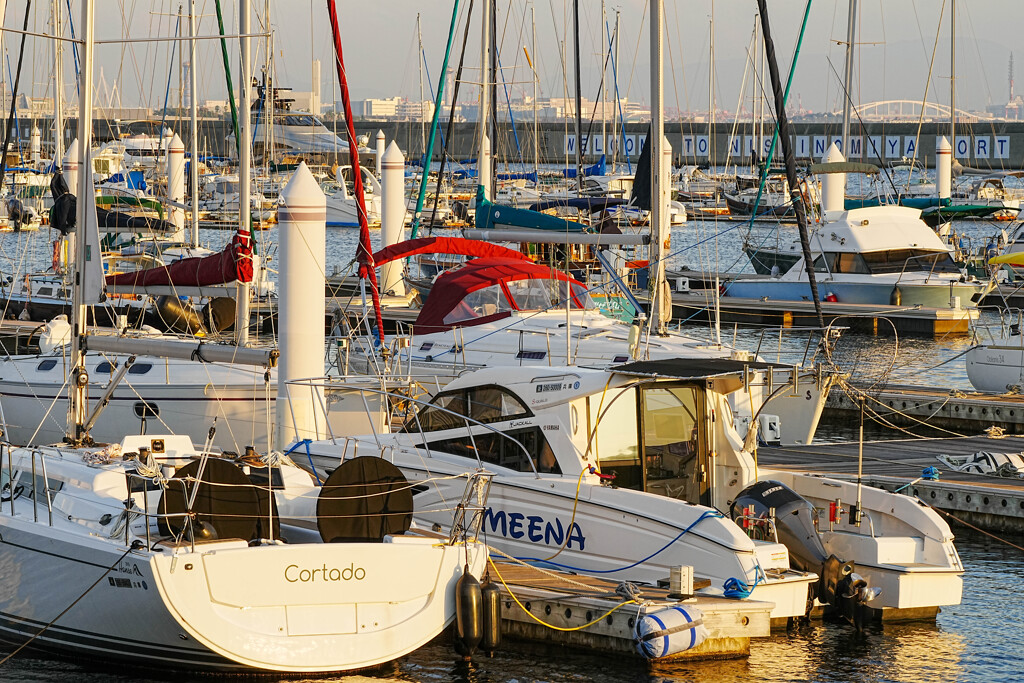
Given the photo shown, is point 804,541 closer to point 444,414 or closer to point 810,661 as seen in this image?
point 810,661

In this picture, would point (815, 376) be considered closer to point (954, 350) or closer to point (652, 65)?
point (652, 65)

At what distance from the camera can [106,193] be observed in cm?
4406

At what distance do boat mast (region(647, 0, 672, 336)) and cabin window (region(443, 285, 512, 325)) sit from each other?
2.40 m

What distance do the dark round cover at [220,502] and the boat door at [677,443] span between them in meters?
3.83

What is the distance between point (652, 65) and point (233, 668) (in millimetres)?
12073

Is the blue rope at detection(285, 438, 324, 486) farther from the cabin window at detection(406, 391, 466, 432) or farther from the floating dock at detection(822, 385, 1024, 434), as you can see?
the floating dock at detection(822, 385, 1024, 434)

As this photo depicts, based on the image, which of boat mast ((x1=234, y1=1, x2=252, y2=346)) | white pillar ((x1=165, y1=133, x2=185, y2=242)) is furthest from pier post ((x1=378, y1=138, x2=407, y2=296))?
boat mast ((x1=234, y1=1, x2=252, y2=346))

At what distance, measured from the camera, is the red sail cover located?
17.9 metres

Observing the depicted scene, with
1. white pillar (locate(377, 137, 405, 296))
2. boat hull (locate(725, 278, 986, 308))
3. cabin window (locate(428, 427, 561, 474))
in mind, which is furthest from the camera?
boat hull (locate(725, 278, 986, 308))

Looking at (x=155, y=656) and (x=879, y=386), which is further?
(x=879, y=386)

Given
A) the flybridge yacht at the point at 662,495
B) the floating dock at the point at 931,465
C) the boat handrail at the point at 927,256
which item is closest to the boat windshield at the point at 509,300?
the floating dock at the point at 931,465

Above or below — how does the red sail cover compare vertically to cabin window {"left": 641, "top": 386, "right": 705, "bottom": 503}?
above

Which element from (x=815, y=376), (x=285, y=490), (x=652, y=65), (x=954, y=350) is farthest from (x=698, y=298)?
(x=285, y=490)

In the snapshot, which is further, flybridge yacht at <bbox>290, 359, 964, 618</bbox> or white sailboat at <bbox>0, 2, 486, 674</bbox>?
flybridge yacht at <bbox>290, 359, 964, 618</bbox>
